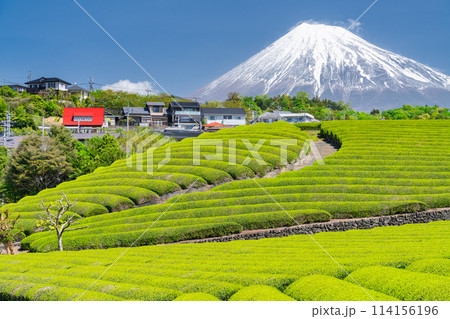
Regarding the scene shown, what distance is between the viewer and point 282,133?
114 ft

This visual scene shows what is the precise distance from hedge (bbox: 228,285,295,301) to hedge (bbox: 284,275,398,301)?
38 centimetres

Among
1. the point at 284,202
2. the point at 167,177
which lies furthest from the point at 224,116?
the point at 284,202

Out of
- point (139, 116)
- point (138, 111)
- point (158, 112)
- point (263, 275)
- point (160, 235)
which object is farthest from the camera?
point (158, 112)

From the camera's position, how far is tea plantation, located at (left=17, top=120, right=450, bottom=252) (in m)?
18.9

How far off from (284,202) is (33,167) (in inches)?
1442

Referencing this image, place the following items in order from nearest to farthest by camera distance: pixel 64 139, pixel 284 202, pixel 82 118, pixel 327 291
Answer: pixel 327 291, pixel 284 202, pixel 64 139, pixel 82 118

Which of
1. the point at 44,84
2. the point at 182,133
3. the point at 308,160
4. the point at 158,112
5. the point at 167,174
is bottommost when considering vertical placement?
the point at 167,174

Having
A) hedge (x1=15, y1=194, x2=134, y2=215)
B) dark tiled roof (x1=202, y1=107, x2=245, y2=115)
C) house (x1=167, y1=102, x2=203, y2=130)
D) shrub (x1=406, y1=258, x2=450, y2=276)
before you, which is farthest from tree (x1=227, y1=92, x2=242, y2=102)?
shrub (x1=406, y1=258, x2=450, y2=276)

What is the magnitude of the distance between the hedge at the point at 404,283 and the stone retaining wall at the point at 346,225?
1017cm

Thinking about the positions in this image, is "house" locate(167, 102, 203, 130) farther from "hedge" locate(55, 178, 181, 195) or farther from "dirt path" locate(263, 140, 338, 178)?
"hedge" locate(55, 178, 181, 195)

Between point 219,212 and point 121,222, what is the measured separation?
5.86m

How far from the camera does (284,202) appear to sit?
20.8 metres

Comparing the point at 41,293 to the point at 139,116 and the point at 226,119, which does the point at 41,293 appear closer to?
the point at 226,119


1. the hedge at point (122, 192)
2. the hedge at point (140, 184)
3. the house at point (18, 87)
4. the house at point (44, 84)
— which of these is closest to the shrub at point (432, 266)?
the hedge at point (140, 184)
